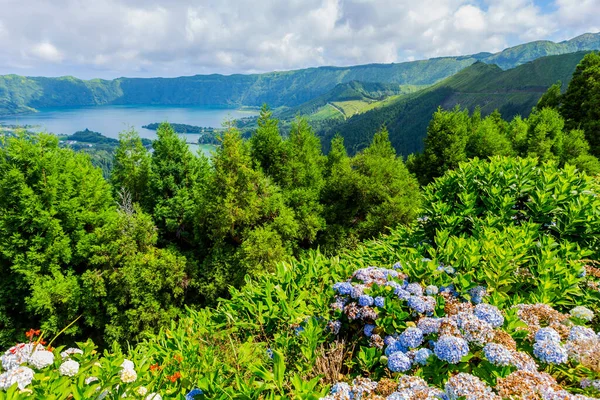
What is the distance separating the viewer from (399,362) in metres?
2.20

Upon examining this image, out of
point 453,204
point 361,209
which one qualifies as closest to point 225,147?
point 361,209

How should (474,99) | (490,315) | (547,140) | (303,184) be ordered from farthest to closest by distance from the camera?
(474,99)
(547,140)
(303,184)
(490,315)

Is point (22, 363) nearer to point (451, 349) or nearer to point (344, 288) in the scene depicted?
point (344, 288)

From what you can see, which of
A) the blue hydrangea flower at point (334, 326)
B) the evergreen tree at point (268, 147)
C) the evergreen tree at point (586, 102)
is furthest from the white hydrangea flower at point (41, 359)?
the evergreen tree at point (586, 102)

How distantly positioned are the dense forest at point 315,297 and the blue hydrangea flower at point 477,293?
0.01 metres

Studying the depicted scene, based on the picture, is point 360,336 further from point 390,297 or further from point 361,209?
point 361,209

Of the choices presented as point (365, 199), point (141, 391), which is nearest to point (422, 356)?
point (141, 391)

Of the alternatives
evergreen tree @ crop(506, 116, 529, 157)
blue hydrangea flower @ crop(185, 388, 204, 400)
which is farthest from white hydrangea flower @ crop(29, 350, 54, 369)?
evergreen tree @ crop(506, 116, 529, 157)

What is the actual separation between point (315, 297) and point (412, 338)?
127 cm

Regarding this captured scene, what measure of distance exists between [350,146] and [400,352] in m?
145

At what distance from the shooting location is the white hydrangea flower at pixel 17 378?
196 cm

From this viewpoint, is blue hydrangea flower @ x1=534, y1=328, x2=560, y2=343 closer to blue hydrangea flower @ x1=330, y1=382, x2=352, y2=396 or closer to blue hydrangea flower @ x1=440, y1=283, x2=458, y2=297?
blue hydrangea flower @ x1=440, y1=283, x2=458, y2=297

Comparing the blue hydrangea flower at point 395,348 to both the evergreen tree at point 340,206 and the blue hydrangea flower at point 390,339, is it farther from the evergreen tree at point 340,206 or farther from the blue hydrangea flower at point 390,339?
the evergreen tree at point 340,206

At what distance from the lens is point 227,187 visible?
1341 centimetres
